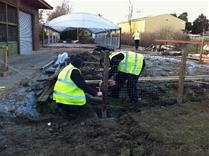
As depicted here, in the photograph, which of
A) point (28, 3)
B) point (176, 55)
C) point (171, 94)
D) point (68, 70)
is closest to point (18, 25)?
point (28, 3)

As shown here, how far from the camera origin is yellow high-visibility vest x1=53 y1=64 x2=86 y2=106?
7336mm

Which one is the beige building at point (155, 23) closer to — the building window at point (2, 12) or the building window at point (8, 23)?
the building window at point (8, 23)

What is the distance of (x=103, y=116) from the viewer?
804cm

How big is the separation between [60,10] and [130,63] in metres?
63.2

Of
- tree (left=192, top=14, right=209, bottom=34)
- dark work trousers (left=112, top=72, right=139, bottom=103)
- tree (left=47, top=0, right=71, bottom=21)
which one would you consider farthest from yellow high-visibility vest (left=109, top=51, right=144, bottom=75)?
tree (left=192, top=14, right=209, bottom=34)

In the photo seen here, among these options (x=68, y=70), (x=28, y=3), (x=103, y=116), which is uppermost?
(x=28, y=3)

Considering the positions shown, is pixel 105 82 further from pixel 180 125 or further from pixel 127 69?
pixel 180 125

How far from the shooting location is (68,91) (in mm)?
7371

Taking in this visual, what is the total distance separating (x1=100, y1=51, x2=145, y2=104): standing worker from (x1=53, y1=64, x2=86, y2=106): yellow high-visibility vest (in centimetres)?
162

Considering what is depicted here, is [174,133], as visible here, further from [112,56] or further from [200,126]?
[112,56]

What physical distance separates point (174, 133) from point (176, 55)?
2252 centimetres

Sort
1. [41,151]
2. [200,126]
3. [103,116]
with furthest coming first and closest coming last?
[103,116] → [200,126] → [41,151]

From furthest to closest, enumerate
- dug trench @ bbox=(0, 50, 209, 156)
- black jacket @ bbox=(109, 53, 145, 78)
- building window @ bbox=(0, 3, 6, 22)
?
building window @ bbox=(0, 3, 6, 22)
black jacket @ bbox=(109, 53, 145, 78)
dug trench @ bbox=(0, 50, 209, 156)

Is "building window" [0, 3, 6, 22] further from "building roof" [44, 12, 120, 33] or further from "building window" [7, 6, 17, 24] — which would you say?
"building roof" [44, 12, 120, 33]
